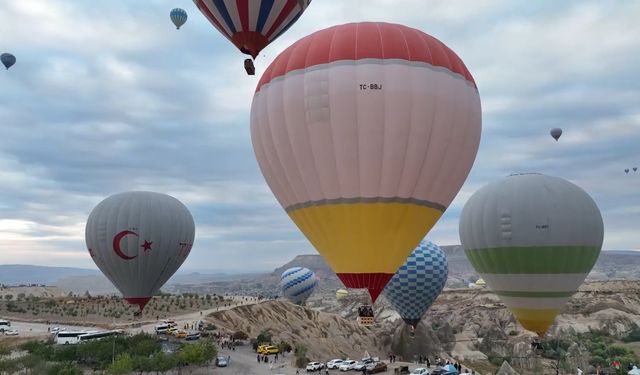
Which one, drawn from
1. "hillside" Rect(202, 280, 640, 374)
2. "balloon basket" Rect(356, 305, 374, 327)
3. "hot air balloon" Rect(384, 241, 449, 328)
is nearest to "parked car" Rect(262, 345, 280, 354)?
"hot air balloon" Rect(384, 241, 449, 328)

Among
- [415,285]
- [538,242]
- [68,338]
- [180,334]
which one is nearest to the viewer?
[538,242]

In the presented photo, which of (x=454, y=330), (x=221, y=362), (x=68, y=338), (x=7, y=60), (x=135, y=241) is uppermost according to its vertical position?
(x=7, y=60)

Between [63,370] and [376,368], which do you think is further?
[376,368]

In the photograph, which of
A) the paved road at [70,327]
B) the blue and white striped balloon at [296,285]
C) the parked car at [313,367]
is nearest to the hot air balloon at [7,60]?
the paved road at [70,327]

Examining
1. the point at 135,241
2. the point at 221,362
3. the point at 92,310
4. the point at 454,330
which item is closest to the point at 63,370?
the point at 221,362

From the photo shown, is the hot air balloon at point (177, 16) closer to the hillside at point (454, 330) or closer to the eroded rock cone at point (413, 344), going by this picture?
the hillside at point (454, 330)

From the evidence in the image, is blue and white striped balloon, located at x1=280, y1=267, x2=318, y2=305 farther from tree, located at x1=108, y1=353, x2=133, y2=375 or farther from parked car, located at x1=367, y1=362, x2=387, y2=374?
tree, located at x1=108, y1=353, x2=133, y2=375

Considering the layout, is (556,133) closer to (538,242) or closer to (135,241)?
(538,242)

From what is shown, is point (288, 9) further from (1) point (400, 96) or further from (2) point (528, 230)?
(2) point (528, 230)
